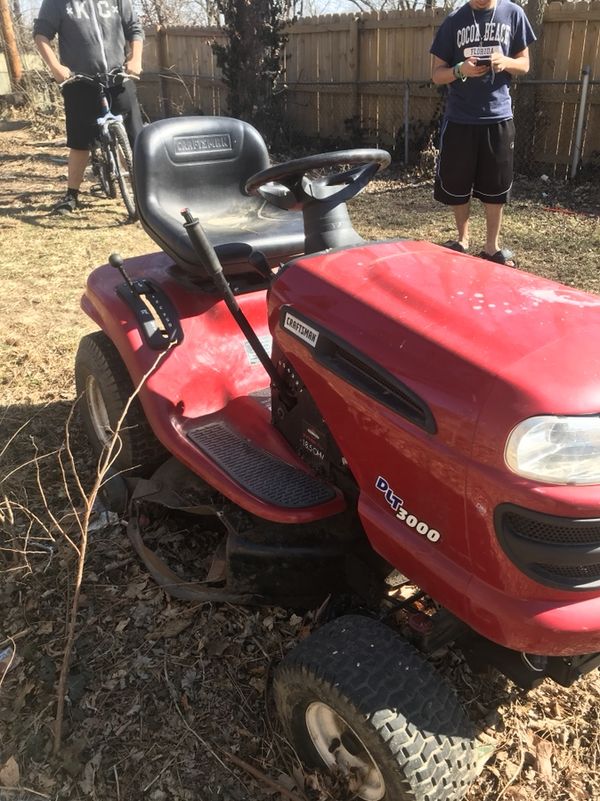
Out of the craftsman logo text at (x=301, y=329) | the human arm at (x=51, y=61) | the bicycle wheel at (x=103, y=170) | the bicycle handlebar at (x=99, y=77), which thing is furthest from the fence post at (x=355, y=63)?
the craftsman logo text at (x=301, y=329)

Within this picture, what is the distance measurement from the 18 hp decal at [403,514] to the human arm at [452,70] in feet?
11.7

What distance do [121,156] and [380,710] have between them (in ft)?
21.1

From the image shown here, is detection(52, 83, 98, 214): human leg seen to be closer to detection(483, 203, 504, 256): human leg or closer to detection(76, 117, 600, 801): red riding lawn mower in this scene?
detection(483, 203, 504, 256): human leg

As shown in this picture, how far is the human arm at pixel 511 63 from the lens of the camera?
446 cm

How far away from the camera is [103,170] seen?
24.5 feet

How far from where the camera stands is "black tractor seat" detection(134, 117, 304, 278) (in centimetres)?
268

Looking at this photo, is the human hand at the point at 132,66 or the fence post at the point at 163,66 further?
the fence post at the point at 163,66

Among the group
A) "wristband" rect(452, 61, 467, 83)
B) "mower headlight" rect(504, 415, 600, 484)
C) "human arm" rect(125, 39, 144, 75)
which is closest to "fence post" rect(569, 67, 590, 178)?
"wristband" rect(452, 61, 467, 83)

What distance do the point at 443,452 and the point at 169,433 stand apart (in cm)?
117

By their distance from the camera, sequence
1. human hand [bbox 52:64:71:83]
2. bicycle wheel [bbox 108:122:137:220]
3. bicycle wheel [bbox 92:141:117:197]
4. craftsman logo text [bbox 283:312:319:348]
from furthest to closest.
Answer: bicycle wheel [bbox 92:141:117:197] → bicycle wheel [bbox 108:122:137:220] → human hand [bbox 52:64:71:83] → craftsman logo text [bbox 283:312:319:348]

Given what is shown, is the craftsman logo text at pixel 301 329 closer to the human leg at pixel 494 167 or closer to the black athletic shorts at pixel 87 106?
the human leg at pixel 494 167

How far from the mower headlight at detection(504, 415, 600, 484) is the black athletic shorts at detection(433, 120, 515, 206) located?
3.75m

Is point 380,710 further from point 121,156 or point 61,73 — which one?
point 121,156

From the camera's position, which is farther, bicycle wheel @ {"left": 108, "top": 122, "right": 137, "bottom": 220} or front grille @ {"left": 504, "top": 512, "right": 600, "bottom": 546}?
bicycle wheel @ {"left": 108, "top": 122, "right": 137, "bottom": 220}
